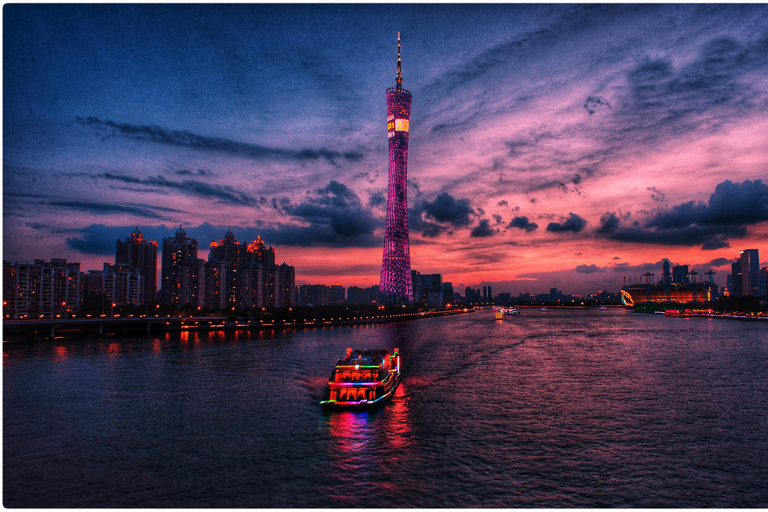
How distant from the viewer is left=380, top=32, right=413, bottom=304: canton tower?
114 meters

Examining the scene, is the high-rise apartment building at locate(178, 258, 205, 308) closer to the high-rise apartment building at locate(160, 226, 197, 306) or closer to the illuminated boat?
the high-rise apartment building at locate(160, 226, 197, 306)

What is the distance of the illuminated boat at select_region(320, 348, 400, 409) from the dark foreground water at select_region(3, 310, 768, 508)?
0.95 meters

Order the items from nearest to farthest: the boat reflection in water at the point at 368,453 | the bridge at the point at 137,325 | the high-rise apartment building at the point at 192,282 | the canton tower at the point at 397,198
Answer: the boat reflection in water at the point at 368,453 < the bridge at the point at 137,325 < the canton tower at the point at 397,198 < the high-rise apartment building at the point at 192,282

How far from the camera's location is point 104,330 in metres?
80.2

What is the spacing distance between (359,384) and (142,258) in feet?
580

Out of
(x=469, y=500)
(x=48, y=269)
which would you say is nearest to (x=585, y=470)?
(x=469, y=500)

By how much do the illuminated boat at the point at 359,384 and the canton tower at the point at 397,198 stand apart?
88.2 m

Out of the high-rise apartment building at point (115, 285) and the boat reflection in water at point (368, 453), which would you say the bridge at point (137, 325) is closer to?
the high-rise apartment building at point (115, 285)

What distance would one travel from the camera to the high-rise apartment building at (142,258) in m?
174

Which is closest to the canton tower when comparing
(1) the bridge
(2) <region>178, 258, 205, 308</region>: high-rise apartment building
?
(1) the bridge

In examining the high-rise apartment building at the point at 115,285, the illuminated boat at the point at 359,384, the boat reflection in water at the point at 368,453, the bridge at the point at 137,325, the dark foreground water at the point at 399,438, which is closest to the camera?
the boat reflection in water at the point at 368,453

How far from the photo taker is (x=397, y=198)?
113562 mm

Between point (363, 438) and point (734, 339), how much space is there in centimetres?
6319

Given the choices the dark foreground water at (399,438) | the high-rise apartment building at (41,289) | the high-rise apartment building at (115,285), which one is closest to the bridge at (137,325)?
the high-rise apartment building at (41,289)
